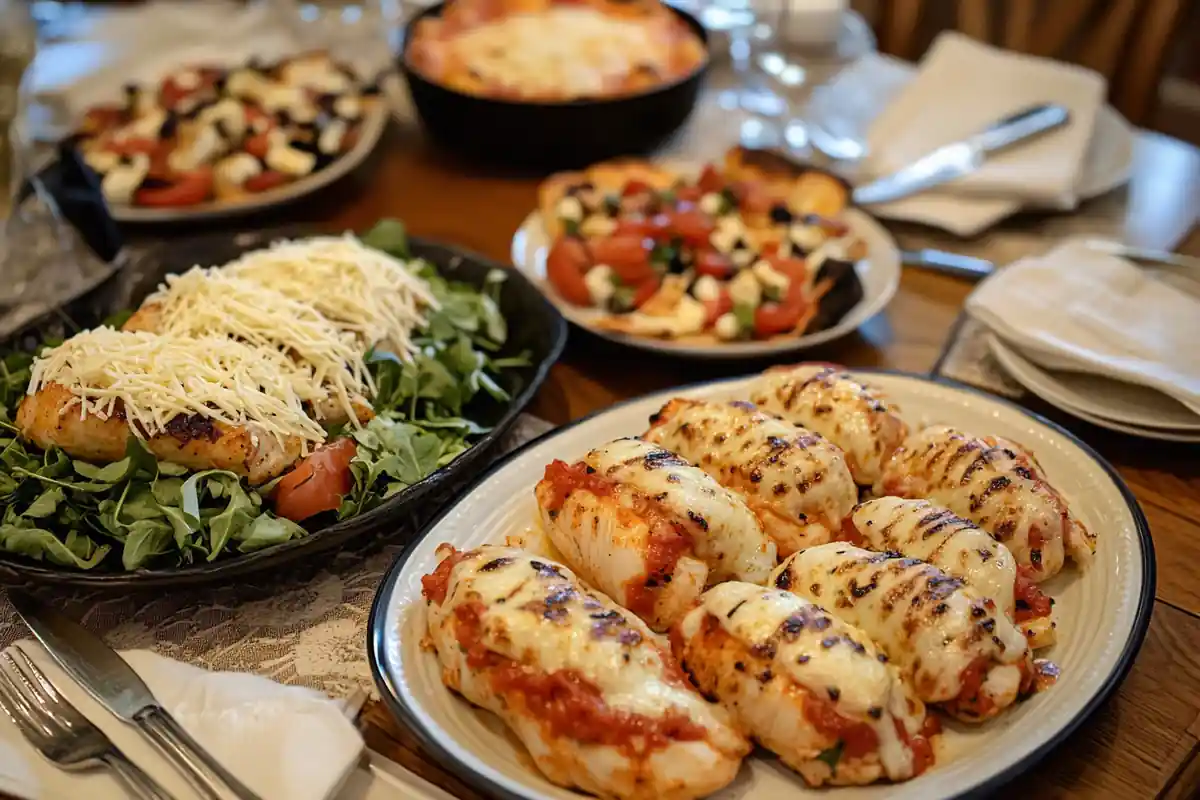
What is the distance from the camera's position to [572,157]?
9.51ft

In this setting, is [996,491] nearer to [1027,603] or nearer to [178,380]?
[1027,603]

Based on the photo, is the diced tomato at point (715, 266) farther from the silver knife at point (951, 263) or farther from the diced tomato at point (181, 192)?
the diced tomato at point (181, 192)

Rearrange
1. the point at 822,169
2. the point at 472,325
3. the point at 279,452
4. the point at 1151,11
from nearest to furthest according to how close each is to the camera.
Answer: the point at 279,452 → the point at 472,325 → the point at 822,169 → the point at 1151,11

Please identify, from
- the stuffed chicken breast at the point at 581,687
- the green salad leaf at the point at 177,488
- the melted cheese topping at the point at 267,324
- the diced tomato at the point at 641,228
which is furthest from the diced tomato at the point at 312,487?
the diced tomato at the point at 641,228

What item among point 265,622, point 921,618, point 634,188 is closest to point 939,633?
point 921,618

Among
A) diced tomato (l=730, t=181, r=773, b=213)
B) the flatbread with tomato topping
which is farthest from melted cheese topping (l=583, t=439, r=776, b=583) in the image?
diced tomato (l=730, t=181, r=773, b=213)

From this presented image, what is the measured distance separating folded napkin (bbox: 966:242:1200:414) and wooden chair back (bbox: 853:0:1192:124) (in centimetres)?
186

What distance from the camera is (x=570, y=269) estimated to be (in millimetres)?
2289

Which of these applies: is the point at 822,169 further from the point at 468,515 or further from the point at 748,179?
the point at 468,515

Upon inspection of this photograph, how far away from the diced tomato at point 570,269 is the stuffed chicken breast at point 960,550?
0.94 m

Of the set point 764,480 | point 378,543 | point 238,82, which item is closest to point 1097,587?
point 764,480

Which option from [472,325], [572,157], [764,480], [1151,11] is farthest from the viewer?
[1151,11]

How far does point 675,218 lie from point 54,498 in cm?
144

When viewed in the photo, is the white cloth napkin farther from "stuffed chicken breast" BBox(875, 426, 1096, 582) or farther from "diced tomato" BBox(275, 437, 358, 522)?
"diced tomato" BBox(275, 437, 358, 522)
